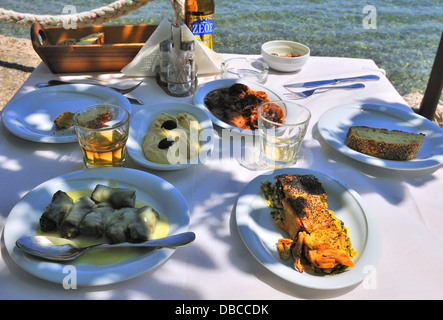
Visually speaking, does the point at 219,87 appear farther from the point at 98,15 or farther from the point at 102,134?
the point at 98,15

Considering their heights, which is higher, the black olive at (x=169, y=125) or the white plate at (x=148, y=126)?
the black olive at (x=169, y=125)

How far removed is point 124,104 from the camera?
165cm

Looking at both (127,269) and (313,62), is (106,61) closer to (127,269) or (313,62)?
(313,62)

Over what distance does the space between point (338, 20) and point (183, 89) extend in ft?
21.8

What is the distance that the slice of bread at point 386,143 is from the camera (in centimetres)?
141

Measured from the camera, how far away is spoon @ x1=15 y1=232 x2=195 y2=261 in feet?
2.99

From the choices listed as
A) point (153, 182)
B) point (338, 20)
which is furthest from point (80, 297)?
point (338, 20)

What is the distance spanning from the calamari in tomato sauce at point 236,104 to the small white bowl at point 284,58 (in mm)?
383

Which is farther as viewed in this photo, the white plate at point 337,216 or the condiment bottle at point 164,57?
the condiment bottle at point 164,57

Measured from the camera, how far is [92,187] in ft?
3.86

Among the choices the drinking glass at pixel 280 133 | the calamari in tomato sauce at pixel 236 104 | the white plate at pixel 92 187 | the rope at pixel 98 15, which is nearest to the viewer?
the white plate at pixel 92 187

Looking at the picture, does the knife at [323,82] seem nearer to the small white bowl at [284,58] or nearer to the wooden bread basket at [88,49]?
the small white bowl at [284,58]

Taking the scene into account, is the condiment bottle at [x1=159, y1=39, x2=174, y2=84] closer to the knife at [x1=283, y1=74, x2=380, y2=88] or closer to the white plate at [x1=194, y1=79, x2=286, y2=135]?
the white plate at [x1=194, y1=79, x2=286, y2=135]

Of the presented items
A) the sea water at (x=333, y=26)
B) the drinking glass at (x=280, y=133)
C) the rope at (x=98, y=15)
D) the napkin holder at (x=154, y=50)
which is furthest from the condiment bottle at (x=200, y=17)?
the sea water at (x=333, y=26)
